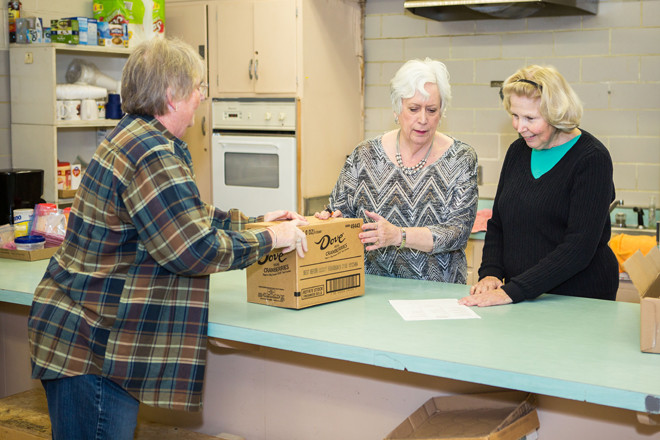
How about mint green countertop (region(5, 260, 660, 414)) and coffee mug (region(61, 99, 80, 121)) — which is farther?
coffee mug (region(61, 99, 80, 121))

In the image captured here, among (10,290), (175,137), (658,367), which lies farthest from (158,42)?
(658,367)

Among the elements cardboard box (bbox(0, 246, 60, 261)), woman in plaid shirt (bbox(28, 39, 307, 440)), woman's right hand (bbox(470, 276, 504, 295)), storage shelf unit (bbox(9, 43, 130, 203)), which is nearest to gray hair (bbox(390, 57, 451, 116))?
woman's right hand (bbox(470, 276, 504, 295))

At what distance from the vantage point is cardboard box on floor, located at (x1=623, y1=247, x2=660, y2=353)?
5.16 feet

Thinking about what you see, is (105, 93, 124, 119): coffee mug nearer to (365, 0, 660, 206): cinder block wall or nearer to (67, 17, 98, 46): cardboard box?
(67, 17, 98, 46): cardboard box

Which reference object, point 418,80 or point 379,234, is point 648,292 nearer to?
point 379,234

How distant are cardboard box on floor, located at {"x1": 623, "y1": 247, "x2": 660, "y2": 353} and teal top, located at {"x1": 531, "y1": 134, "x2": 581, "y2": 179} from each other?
36 centimetres

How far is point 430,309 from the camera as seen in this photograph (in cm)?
197

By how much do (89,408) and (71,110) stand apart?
8.29ft

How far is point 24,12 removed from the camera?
3.95 metres

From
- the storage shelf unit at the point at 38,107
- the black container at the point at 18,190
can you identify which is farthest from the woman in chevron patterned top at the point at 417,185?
the storage shelf unit at the point at 38,107

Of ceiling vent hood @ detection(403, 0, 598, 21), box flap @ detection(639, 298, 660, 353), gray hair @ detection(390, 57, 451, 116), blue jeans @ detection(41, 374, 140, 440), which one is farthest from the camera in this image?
ceiling vent hood @ detection(403, 0, 598, 21)

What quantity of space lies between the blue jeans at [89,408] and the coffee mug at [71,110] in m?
2.43

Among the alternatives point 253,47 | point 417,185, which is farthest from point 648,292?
point 253,47

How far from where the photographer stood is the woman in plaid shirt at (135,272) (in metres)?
1.59
